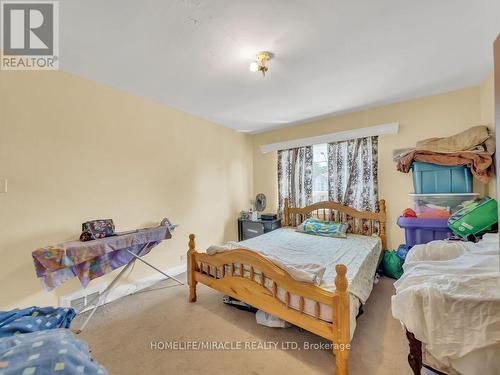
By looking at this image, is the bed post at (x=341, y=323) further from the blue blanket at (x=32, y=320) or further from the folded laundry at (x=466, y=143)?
the folded laundry at (x=466, y=143)

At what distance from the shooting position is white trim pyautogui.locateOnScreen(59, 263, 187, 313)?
2.24 m

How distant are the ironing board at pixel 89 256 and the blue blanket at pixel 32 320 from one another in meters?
0.77

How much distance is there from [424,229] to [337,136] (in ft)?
5.76

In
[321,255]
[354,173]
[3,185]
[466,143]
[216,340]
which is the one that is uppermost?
[466,143]

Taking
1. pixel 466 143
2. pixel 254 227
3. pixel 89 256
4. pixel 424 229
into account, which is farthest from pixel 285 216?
pixel 89 256

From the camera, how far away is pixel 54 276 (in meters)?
1.86

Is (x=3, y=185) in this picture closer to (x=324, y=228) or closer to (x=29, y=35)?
(x=29, y=35)

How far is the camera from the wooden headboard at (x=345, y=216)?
10.3 feet

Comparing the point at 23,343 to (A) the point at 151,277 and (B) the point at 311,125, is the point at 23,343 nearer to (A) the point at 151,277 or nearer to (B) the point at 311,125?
(A) the point at 151,277

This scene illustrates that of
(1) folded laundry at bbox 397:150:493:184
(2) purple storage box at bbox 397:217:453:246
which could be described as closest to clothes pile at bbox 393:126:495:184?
(1) folded laundry at bbox 397:150:493:184

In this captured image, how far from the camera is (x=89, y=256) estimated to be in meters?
1.94

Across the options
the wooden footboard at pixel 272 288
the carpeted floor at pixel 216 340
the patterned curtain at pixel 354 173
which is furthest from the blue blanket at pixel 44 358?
the patterned curtain at pixel 354 173

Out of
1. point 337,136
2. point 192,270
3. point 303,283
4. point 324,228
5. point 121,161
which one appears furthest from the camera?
point 337,136

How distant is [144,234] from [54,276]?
781 millimetres
